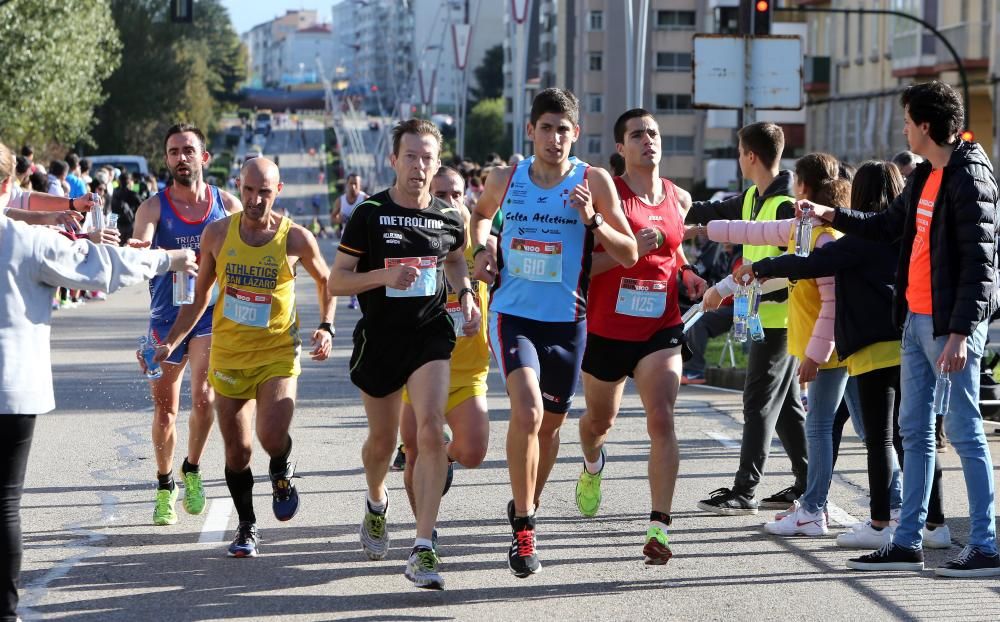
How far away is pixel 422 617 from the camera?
6609mm

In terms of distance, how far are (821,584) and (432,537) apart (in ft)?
5.53

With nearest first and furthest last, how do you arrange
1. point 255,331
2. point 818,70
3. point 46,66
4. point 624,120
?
point 255,331
point 624,120
point 46,66
point 818,70

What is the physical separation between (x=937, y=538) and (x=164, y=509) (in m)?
3.86

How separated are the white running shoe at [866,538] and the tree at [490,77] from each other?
161 m

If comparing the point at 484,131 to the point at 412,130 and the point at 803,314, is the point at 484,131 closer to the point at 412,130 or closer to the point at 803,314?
the point at 803,314

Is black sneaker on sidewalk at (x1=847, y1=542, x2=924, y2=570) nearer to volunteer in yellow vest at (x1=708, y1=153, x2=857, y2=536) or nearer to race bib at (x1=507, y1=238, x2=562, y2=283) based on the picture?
volunteer in yellow vest at (x1=708, y1=153, x2=857, y2=536)

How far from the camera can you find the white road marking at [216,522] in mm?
8312

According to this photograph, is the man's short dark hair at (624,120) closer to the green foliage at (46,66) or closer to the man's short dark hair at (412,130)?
the man's short dark hair at (412,130)

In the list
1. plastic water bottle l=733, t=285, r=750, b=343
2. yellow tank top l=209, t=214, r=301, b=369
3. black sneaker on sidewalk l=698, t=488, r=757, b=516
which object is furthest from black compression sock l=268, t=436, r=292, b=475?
black sneaker on sidewalk l=698, t=488, r=757, b=516

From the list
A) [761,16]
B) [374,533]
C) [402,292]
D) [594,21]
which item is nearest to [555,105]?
[402,292]

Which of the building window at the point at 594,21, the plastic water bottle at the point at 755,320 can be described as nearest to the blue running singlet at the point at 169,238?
the plastic water bottle at the point at 755,320

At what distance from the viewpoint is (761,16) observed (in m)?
21.1

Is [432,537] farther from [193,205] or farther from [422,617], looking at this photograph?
[193,205]

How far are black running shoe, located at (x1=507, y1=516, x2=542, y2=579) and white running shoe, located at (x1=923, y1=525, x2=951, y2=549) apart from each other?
2071mm
